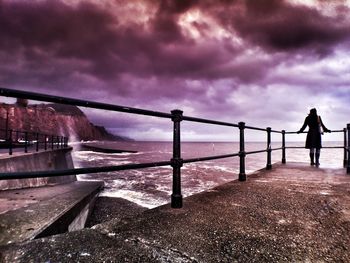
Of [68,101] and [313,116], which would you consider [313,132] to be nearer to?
[313,116]

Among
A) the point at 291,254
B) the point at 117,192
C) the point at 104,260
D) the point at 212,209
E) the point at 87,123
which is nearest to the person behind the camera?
the point at 104,260

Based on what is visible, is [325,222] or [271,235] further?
[325,222]

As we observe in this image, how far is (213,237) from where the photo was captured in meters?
1.56

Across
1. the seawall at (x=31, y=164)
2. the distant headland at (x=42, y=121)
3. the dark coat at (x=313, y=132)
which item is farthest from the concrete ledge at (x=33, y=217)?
the distant headland at (x=42, y=121)

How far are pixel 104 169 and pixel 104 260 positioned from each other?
0.79 metres

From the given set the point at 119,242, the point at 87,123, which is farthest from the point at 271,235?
the point at 87,123

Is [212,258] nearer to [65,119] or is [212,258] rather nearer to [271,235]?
[271,235]

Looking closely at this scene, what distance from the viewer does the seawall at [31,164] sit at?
940cm

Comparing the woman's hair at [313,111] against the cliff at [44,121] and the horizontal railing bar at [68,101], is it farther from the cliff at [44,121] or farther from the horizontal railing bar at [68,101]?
the cliff at [44,121]

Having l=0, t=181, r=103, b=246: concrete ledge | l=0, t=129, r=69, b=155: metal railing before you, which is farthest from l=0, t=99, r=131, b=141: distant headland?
l=0, t=181, r=103, b=246: concrete ledge

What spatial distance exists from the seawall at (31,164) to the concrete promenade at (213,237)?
370 inches

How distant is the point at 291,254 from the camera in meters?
1.34

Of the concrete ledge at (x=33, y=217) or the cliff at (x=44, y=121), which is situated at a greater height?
the cliff at (x=44, y=121)

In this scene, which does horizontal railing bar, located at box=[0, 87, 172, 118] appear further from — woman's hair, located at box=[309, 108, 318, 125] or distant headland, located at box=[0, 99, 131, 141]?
distant headland, located at box=[0, 99, 131, 141]
